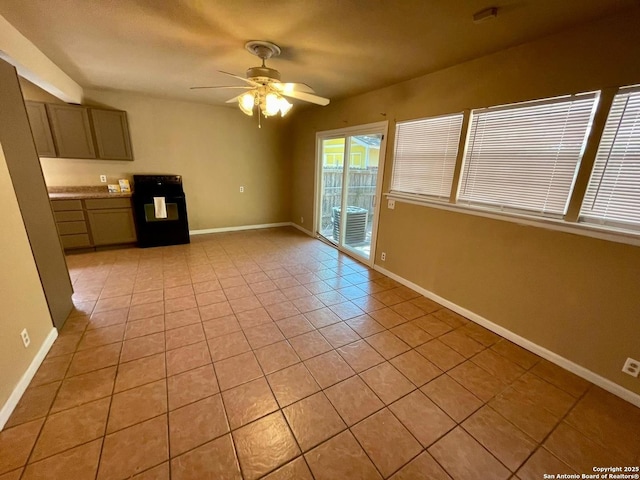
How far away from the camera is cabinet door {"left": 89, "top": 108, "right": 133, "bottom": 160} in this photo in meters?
4.09

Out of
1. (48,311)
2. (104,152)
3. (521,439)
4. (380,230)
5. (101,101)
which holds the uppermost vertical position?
(101,101)

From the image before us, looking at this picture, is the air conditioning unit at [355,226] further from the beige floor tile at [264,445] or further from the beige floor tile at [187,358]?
the beige floor tile at [264,445]

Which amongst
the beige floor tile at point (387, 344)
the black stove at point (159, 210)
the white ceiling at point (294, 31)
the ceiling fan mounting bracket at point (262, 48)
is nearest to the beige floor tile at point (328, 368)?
the beige floor tile at point (387, 344)

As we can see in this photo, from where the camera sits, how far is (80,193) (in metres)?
4.11

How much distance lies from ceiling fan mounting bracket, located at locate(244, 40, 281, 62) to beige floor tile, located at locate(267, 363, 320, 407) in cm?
263

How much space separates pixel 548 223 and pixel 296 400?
2312 mm

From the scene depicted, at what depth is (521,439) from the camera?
1.54m

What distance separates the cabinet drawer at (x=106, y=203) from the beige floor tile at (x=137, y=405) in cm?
347

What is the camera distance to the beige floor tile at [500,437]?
1448mm

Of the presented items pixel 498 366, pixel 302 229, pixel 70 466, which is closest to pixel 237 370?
pixel 70 466

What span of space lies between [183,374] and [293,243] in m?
3.30

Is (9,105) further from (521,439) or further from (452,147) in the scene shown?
(521,439)

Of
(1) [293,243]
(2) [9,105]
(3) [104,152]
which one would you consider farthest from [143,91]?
(1) [293,243]

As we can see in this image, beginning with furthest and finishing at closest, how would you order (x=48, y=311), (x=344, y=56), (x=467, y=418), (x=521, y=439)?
(x=344, y=56), (x=48, y=311), (x=467, y=418), (x=521, y=439)
